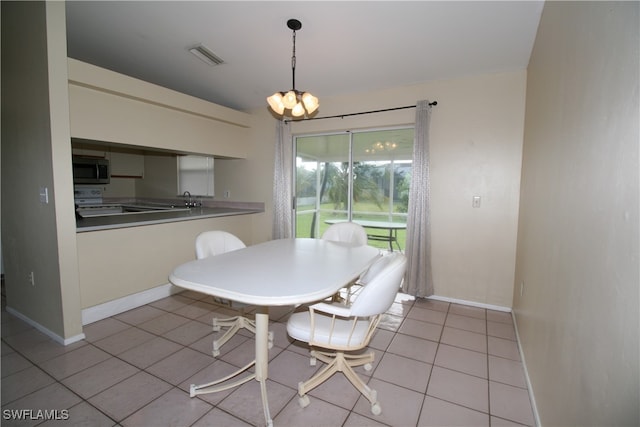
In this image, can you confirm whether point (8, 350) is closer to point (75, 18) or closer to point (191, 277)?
point (191, 277)

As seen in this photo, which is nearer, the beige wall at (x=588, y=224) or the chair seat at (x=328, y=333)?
the beige wall at (x=588, y=224)

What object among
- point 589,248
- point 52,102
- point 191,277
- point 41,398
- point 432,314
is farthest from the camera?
point 432,314

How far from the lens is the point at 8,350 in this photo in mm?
2193

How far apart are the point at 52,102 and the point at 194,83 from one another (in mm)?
1737

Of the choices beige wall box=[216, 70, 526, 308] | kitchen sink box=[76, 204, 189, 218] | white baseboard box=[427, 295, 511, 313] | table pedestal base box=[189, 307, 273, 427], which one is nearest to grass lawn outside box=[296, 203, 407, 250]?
beige wall box=[216, 70, 526, 308]

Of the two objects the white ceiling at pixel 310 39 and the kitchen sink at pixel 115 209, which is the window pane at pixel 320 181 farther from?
the kitchen sink at pixel 115 209

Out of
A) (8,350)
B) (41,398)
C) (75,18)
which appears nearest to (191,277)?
(41,398)

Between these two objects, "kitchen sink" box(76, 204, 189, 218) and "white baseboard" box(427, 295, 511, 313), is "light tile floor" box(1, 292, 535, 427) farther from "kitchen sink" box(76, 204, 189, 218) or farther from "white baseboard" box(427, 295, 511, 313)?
"kitchen sink" box(76, 204, 189, 218)

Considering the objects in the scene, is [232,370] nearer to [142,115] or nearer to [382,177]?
[142,115]

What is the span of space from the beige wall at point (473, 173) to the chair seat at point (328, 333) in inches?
82.0

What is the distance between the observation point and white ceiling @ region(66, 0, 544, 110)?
208 centimetres

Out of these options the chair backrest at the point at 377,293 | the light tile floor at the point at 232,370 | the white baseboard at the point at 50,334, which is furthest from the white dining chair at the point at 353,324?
the white baseboard at the point at 50,334

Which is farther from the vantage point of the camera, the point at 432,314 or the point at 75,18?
the point at 432,314

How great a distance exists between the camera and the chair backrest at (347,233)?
9.55 ft
